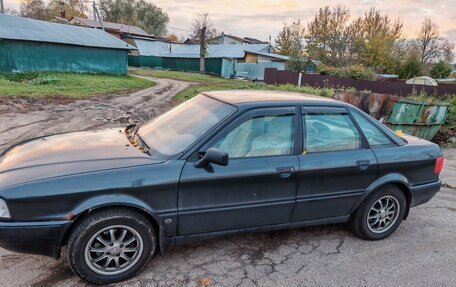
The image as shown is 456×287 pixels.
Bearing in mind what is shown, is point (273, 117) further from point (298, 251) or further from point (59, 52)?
point (59, 52)

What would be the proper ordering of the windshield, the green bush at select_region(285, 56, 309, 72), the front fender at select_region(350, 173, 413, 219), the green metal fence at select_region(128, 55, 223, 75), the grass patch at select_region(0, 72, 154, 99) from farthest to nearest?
the green metal fence at select_region(128, 55, 223, 75), the green bush at select_region(285, 56, 309, 72), the grass patch at select_region(0, 72, 154, 99), the front fender at select_region(350, 173, 413, 219), the windshield

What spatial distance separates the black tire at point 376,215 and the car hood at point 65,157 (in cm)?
226

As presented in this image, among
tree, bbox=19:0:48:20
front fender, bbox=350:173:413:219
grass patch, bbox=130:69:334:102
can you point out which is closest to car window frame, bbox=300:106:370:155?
front fender, bbox=350:173:413:219

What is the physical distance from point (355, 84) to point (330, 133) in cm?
1765

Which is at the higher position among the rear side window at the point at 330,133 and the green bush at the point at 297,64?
the green bush at the point at 297,64

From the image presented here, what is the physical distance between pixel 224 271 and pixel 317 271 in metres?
0.86

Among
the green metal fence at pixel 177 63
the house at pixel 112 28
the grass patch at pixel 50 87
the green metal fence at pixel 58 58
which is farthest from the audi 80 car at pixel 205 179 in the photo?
the house at pixel 112 28

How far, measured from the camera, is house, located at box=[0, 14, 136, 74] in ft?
68.2

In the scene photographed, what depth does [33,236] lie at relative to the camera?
2469 mm

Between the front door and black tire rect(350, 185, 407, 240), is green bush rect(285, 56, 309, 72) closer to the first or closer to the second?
black tire rect(350, 185, 407, 240)

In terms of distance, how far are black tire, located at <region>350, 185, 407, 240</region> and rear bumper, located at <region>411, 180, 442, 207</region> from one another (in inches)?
5.9

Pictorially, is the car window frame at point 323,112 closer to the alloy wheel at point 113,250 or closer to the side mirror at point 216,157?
the side mirror at point 216,157

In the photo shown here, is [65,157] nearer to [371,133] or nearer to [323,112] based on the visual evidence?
[323,112]

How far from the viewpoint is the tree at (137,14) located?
71.8 m
